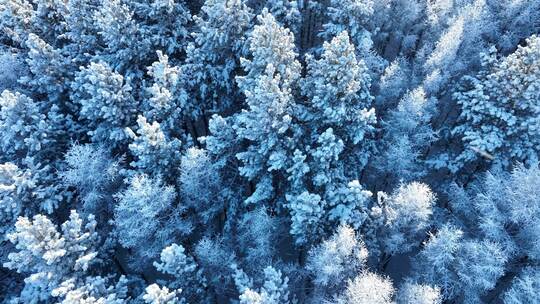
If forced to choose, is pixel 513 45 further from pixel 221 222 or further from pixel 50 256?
pixel 50 256

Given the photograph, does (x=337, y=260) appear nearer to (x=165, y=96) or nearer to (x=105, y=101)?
(x=165, y=96)

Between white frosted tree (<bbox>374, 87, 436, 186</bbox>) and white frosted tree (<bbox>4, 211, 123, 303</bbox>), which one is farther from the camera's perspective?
white frosted tree (<bbox>374, 87, 436, 186</bbox>)

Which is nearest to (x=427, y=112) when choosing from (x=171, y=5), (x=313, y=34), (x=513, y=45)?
(x=513, y=45)

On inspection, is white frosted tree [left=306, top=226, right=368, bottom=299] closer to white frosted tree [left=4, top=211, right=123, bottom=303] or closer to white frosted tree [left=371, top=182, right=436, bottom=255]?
white frosted tree [left=371, top=182, right=436, bottom=255]

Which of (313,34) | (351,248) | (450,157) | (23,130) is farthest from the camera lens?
(313,34)

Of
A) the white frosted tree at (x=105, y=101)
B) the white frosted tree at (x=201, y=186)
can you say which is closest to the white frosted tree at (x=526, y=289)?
the white frosted tree at (x=201, y=186)

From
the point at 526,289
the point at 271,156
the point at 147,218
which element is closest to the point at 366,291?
the point at 526,289

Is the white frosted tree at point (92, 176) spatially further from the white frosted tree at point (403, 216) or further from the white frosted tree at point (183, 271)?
the white frosted tree at point (403, 216)

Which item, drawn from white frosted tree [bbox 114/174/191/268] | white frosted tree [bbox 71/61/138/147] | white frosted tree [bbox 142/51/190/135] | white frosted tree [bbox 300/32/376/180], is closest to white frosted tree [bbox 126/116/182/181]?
white frosted tree [bbox 114/174/191/268]
